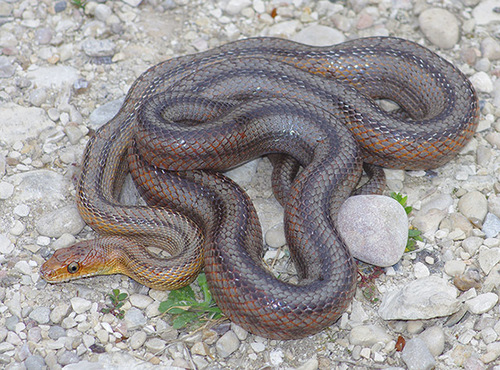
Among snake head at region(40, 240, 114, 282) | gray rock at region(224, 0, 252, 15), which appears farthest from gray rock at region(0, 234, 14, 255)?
gray rock at region(224, 0, 252, 15)

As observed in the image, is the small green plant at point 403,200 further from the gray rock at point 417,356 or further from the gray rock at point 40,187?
the gray rock at point 40,187

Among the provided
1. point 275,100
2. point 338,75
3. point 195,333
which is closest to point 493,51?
point 338,75

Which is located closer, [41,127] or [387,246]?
[387,246]

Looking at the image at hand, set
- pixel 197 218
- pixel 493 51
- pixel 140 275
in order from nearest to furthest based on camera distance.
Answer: pixel 140 275 → pixel 197 218 → pixel 493 51

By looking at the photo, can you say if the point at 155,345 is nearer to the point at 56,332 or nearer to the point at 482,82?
the point at 56,332

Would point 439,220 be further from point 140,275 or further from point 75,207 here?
point 75,207

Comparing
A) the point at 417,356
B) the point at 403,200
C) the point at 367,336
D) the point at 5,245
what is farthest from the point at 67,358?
the point at 403,200

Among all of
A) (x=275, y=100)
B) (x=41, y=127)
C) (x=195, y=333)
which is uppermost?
(x=275, y=100)

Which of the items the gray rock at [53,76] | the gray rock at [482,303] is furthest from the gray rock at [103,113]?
the gray rock at [482,303]

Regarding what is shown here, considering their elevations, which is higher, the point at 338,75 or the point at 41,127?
the point at 338,75
